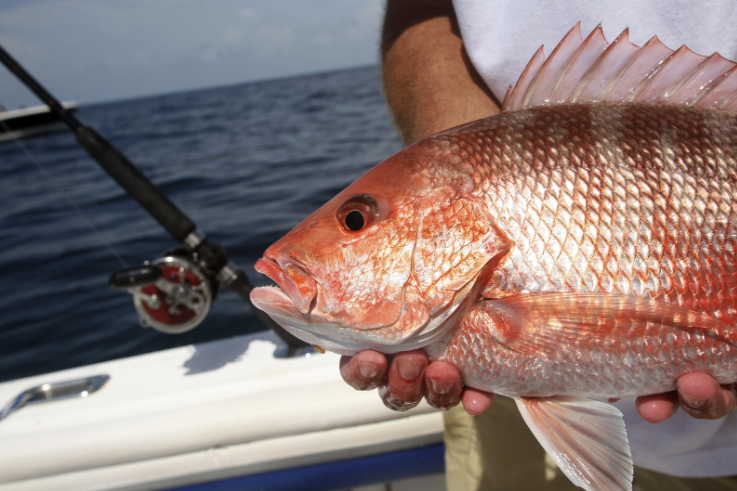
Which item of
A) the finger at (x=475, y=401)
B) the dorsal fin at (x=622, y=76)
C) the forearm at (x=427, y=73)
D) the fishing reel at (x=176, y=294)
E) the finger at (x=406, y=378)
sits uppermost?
the forearm at (x=427, y=73)

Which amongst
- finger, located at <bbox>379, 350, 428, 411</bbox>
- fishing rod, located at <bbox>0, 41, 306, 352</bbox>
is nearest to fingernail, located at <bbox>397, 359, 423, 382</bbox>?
finger, located at <bbox>379, 350, 428, 411</bbox>

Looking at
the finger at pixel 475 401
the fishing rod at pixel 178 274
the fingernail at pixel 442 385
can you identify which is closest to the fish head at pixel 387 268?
the fingernail at pixel 442 385

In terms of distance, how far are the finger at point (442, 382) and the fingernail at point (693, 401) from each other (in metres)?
0.49

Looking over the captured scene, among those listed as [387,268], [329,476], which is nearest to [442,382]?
[387,268]

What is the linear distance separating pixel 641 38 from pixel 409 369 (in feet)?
4.35

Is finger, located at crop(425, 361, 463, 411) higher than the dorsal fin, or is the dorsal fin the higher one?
the dorsal fin

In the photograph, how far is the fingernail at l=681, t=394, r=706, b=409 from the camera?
42.0 inches

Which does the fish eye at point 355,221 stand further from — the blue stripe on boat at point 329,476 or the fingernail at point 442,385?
the blue stripe on boat at point 329,476

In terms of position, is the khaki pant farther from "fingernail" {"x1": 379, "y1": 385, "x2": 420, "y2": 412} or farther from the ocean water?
the ocean water

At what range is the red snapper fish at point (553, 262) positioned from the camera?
1.01m

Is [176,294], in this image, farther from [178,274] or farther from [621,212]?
[621,212]

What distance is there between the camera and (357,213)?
109 cm

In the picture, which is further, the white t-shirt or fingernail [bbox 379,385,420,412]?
the white t-shirt

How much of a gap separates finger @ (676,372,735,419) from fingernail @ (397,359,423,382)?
0.58 meters
